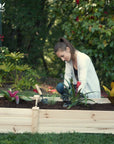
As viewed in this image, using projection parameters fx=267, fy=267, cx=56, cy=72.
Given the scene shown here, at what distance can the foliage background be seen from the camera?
17.2ft

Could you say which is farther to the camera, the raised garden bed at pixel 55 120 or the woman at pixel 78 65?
the woman at pixel 78 65

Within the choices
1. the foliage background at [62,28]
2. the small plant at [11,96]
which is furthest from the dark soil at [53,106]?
the foliage background at [62,28]

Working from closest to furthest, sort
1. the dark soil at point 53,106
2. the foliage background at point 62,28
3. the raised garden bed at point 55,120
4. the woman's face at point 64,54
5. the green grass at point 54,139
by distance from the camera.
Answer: the green grass at point 54,139
the raised garden bed at point 55,120
the dark soil at point 53,106
the woman's face at point 64,54
the foliage background at point 62,28

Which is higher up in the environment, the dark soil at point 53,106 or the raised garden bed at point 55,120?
the dark soil at point 53,106

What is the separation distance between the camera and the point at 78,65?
3494 millimetres

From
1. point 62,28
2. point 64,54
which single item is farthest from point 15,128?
point 62,28

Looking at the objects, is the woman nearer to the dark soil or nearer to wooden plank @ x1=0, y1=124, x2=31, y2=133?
the dark soil

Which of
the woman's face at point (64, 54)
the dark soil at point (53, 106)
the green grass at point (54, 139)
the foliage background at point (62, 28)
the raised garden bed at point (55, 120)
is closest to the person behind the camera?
the green grass at point (54, 139)

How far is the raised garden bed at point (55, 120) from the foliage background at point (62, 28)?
7.88ft

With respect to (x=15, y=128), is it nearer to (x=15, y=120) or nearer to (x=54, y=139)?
(x=15, y=120)

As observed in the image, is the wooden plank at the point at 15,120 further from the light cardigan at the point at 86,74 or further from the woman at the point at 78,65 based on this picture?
the light cardigan at the point at 86,74

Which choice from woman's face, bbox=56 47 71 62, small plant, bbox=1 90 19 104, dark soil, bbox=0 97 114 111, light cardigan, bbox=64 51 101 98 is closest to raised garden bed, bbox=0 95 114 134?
dark soil, bbox=0 97 114 111

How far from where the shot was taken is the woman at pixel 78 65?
3.38m

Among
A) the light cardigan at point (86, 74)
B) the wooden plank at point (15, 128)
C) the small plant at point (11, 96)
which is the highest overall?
the light cardigan at point (86, 74)
